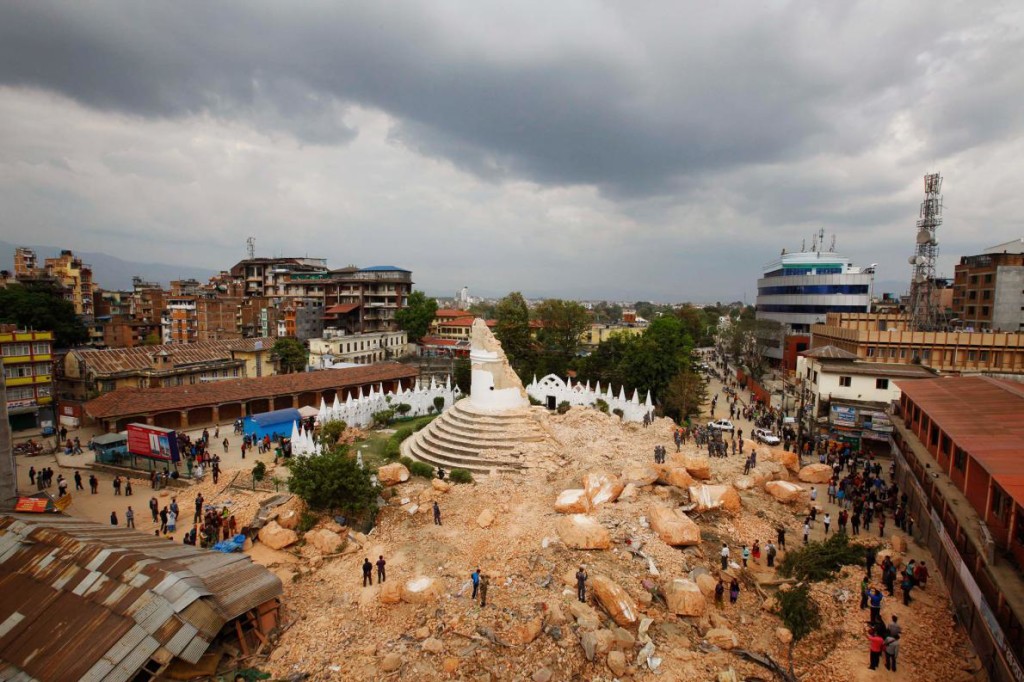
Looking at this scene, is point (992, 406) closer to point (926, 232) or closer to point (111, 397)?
point (926, 232)

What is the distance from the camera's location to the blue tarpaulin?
93.6 ft

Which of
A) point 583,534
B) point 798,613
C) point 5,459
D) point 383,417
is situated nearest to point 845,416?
point 798,613

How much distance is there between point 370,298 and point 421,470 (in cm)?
4885

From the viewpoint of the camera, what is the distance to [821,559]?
1545 cm

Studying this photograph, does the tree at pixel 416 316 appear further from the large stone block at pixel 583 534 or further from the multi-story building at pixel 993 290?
the multi-story building at pixel 993 290

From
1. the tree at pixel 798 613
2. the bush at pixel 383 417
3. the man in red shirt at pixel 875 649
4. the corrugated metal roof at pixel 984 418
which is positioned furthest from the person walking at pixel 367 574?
the bush at pixel 383 417

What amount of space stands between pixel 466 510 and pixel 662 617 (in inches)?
317

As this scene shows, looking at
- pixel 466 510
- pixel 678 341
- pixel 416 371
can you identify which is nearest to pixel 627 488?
pixel 466 510

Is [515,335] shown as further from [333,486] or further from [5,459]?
[5,459]

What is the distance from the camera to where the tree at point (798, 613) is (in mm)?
12914

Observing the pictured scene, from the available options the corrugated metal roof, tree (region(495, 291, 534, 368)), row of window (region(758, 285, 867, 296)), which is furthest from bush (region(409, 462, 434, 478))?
row of window (region(758, 285, 867, 296))

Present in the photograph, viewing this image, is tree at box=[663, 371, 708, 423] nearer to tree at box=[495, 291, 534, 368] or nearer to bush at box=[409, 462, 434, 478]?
tree at box=[495, 291, 534, 368]

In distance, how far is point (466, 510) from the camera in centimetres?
1891

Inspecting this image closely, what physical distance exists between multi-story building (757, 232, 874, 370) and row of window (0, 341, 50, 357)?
201 ft
